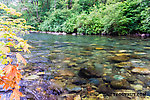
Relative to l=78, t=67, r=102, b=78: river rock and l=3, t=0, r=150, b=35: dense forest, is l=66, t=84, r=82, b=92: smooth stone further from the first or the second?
l=3, t=0, r=150, b=35: dense forest

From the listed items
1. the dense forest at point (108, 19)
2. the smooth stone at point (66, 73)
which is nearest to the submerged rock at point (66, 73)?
the smooth stone at point (66, 73)

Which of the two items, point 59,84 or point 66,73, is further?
point 66,73

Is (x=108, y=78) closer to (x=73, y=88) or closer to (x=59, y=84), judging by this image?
(x=73, y=88)

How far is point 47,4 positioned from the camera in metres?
19.6

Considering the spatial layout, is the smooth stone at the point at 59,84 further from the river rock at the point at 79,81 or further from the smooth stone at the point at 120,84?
the smooth stone at the point at 120,84

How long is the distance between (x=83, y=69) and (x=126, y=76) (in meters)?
0.85

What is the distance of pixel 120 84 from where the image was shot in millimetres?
1577

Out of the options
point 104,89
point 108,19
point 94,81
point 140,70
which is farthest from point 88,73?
point 108,19

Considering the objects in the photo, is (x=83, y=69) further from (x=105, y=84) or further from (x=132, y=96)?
(x=132, y=96)

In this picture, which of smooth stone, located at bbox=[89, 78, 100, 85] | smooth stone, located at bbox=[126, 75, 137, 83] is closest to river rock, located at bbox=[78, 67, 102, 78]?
smooth stone, located at bbox=[89, 78, 100, 85]

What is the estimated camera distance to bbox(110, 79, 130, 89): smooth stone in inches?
59.2

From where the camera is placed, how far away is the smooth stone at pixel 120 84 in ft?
4.93

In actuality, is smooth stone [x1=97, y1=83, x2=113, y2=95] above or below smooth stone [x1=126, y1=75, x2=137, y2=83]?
below

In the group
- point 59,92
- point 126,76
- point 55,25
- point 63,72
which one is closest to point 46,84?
point 59,92
